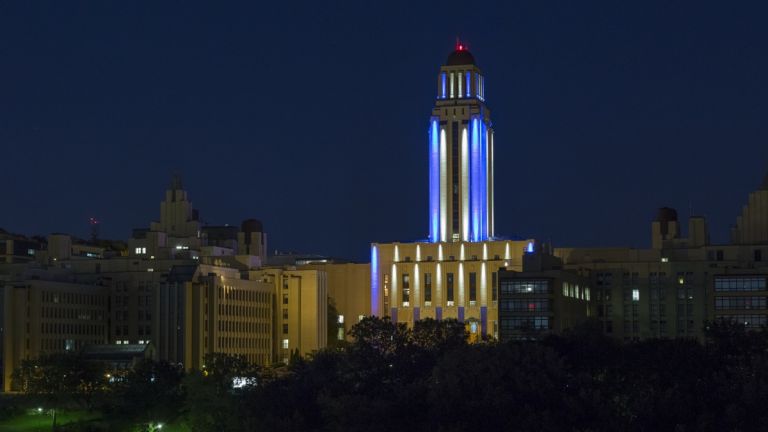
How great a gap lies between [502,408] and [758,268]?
301 ft

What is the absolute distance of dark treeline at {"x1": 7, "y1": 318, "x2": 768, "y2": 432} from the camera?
112188 mm

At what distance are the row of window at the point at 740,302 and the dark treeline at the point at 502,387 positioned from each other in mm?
49489

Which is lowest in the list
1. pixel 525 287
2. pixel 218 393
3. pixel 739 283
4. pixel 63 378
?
pixel 218 393

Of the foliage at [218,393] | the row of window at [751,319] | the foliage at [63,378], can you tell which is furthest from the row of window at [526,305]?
the foliage at [63,378]

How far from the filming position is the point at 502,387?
379ft

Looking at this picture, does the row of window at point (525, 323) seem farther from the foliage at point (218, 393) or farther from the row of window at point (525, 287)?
the foliage at point (218, 393)

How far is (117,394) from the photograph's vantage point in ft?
550

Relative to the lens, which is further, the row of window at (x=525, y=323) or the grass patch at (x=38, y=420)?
the row of window at (x=525, y=323)

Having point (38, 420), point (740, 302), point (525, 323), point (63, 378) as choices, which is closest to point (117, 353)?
point (63, 378)

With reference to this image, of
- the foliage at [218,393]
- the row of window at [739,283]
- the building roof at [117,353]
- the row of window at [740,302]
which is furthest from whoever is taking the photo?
the building roof at [117,353]

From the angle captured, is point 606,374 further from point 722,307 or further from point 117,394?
point 722,307

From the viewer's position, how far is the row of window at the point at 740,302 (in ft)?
638

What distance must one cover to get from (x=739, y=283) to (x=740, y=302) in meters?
2.18

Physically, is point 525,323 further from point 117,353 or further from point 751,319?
point 117,353
